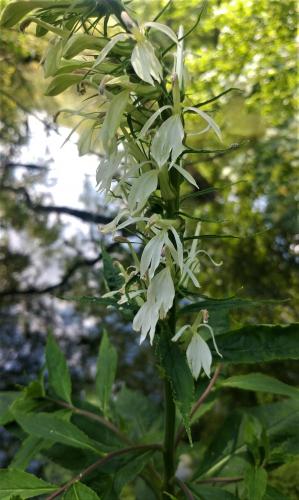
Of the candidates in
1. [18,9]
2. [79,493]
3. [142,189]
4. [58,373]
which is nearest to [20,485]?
[79,493]

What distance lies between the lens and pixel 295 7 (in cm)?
125

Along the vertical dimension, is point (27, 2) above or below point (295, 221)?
above

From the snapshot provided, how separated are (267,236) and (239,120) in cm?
33

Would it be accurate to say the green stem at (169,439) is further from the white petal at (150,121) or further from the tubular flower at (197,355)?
the white petal at (150,121)

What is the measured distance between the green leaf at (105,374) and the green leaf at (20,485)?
188mm

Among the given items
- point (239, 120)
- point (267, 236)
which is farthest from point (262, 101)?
point (267, 236)

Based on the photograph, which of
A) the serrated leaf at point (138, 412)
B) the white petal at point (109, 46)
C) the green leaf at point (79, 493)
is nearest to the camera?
the white petal at point (109, 46)

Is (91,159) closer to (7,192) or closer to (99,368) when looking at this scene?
(7,192)

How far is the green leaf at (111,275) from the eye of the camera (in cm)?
59

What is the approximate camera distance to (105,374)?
2.37ft

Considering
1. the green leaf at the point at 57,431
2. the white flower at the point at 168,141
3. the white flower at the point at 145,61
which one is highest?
the white flower at the point at 145,61

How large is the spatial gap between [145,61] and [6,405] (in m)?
0.50

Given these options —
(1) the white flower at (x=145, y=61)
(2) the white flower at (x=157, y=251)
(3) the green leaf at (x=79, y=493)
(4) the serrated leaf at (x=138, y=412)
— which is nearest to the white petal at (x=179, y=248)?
(2) the white flower at (x=157, y=251)

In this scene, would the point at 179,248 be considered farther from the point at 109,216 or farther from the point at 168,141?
the point at 109,216
